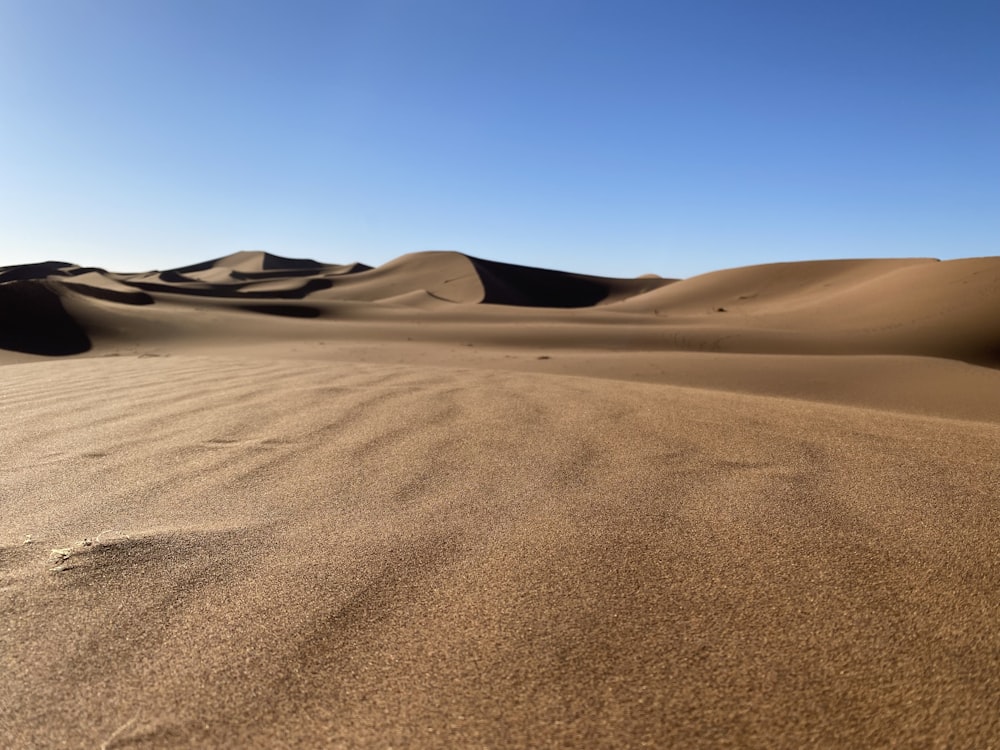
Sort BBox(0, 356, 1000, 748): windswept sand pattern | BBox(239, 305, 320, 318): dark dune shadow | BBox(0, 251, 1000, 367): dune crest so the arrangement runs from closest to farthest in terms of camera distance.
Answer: BBox(0, 356, 1000, 748): windswept sand pattern < BBox(0, 251, 1000, 367): dune crest < BBox(239, 305, 320, 318): dark dune shadow

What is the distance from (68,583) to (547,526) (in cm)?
110

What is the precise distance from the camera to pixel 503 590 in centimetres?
133

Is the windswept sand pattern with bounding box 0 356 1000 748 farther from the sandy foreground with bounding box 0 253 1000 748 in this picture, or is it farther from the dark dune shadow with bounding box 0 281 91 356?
the dark dune shadow with bounding box 0 281 91 356

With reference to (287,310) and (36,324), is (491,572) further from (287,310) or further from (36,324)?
(287,310)

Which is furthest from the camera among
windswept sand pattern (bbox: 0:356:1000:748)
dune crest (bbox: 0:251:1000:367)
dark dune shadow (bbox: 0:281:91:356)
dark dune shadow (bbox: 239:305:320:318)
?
dark dune shadow (bbox: 239:305:320:318)

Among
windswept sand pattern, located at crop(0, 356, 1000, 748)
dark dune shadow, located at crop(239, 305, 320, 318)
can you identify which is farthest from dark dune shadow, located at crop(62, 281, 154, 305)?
windswept sand pattern, located at crop(0, 356, 1000, 748)

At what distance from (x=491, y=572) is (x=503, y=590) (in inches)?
3.6

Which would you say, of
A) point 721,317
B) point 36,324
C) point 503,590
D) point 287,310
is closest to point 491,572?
point 503,590

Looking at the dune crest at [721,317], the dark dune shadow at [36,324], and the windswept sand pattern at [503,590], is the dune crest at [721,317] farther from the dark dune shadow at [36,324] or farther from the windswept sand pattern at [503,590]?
the windswept sand pattern at [503,590]

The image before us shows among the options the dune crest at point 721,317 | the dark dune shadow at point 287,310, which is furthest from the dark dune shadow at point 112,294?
the dark dune shadow at point 287,310

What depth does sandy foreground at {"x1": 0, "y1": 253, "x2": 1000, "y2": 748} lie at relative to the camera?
97cm

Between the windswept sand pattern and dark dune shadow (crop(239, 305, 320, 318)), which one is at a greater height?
→ dark dune shadow (crop(239, 305, 320, 318))

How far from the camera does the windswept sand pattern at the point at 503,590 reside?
3.17ft

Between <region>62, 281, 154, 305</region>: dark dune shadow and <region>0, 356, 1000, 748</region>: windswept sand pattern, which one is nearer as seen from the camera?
<region>0, 356, 1000, 748</region>: windswept sand pattern
